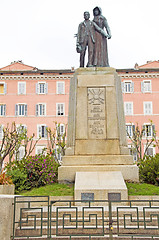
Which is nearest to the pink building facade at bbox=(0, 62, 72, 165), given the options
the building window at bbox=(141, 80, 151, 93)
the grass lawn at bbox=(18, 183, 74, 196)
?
the building window at bbox=(141, 80, 151, 93)

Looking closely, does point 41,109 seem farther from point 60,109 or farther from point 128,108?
point 128,108

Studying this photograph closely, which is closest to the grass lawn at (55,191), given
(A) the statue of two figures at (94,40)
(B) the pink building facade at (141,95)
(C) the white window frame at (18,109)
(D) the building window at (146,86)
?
(A) the statue of two figures at (94,40)

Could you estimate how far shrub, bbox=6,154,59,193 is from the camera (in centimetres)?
983

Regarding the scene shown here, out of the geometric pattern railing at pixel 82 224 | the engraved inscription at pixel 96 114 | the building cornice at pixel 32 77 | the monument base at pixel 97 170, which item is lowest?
the geometric pattern railing at pixel 82 224

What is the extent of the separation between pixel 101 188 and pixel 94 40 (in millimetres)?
6479

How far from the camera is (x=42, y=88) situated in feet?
136

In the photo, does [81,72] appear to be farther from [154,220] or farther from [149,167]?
[154,220]

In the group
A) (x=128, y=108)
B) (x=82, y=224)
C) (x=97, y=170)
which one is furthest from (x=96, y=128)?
(x=128, y=108)

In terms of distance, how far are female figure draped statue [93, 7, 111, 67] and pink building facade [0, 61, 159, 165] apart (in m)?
28.5

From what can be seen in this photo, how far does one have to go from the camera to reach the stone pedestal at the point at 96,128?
9.38 m

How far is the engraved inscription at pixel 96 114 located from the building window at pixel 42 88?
31.4 metres

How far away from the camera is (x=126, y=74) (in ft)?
135

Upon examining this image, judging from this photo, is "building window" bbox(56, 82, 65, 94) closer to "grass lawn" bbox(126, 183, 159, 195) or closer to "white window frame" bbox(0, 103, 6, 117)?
"white window frame" bbox(0, 103, 6, 117)

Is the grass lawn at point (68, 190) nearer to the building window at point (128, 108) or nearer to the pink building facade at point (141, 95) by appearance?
the pink building facade at point (141, 95)
